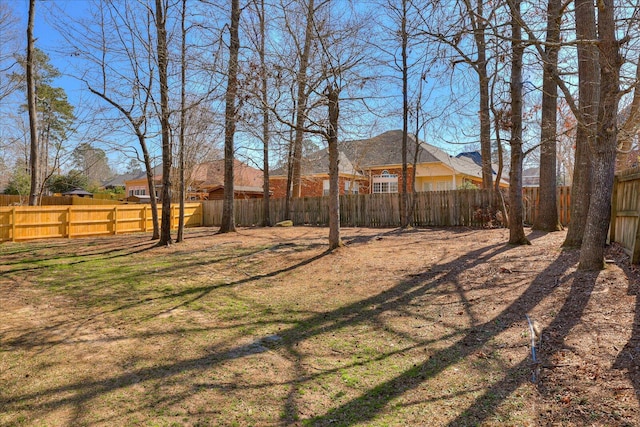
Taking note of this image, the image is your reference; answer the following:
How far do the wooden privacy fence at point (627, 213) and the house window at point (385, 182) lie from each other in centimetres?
1785

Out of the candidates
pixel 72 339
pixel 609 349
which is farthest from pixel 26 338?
pixel 609 349

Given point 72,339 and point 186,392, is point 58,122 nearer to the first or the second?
point 72,339

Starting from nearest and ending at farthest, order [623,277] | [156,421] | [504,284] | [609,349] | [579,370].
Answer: [156,421] → [579,370] → [609,349] → [623,277] → [504,284]

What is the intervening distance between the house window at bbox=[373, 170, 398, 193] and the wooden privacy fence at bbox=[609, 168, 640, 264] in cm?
1785

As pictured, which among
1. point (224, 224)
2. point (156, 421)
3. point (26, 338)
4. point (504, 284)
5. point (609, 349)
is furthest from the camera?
point (224, 224)

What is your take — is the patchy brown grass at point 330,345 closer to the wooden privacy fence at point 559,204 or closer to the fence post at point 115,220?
the wooden privacy fence at point 559,204

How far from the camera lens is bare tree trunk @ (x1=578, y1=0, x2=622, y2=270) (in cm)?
493

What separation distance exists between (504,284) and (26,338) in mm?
5875

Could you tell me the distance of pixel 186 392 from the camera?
3102 millimetres


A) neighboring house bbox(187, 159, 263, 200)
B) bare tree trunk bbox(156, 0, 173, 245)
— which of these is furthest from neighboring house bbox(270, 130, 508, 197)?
bare tree trunk bbox(156, 0, 173, 245)

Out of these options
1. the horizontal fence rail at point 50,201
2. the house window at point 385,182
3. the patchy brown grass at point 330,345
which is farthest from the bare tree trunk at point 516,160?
the horizontal fence rail at point 50,201

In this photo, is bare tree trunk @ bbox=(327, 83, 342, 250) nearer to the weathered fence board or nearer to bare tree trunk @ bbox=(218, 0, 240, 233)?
bare tree trunk @ bbox=(218, 0, 240, 233)

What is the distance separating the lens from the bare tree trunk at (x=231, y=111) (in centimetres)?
836

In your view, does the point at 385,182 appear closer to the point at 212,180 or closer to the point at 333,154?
the point at 212,180
